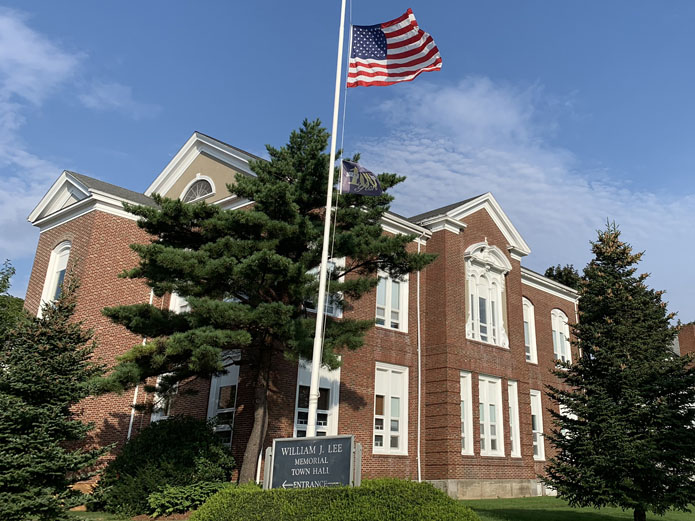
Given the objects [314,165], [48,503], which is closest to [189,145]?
[314,165]

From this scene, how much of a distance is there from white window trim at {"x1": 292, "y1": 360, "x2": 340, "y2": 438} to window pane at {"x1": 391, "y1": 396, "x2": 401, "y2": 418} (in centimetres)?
274

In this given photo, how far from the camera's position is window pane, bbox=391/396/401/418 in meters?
22.0

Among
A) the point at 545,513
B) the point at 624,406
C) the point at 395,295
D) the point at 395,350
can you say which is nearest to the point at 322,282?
the point at 624,406

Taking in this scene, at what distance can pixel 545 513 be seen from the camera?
1669cm

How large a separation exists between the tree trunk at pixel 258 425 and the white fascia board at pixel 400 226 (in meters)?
9.01

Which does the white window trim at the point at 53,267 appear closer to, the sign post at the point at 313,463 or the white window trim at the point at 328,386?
the white window trim at the point at 328,386

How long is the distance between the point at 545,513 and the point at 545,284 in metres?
16.3

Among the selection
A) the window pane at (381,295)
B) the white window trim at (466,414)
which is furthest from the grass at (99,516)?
the white window trim at (466,414)

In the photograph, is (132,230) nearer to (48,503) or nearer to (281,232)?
(281,232)

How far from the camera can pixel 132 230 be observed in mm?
21859

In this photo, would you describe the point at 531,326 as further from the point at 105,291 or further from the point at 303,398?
the point at 105,291

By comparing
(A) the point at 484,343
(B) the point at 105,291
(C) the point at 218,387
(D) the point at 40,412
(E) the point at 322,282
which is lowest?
(D) the point at 40,412

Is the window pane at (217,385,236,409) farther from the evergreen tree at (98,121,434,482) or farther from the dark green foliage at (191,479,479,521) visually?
the dark green foliage at (191,479,479,521)

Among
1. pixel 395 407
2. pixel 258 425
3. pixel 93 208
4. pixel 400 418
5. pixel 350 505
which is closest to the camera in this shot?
pixel 350 505
